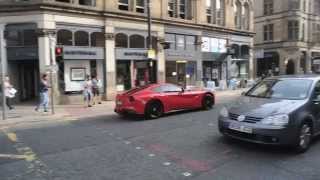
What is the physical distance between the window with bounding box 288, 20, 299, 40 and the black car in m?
42.4

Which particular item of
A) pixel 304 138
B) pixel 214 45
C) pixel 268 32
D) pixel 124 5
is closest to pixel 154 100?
pixel 304 138

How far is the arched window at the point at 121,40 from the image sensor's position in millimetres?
23469

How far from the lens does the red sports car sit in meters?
13.6

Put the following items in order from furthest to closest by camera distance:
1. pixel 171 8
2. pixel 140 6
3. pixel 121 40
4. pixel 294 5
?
pixel 294 5 < pixel 171 8 < pixel 140 6 < pixel 121 40

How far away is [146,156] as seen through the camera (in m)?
7.71

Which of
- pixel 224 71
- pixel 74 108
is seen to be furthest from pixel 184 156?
pixel 224 71

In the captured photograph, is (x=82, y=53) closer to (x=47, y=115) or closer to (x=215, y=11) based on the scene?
(x=47, y=115)

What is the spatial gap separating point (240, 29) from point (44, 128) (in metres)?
26.6

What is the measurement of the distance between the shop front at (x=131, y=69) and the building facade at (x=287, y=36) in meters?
24.5

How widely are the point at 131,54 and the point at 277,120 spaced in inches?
680

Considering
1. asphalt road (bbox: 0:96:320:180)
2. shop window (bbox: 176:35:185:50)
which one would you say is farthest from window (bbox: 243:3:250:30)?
asphalt road (bbox: 0:96:320:180)

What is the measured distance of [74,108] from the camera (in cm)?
1869

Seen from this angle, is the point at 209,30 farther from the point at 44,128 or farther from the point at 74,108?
the point at 44,128

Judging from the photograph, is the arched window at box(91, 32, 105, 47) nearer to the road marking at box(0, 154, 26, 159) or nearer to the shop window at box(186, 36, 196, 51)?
the shop window at box(186, 36, 196, 51)
